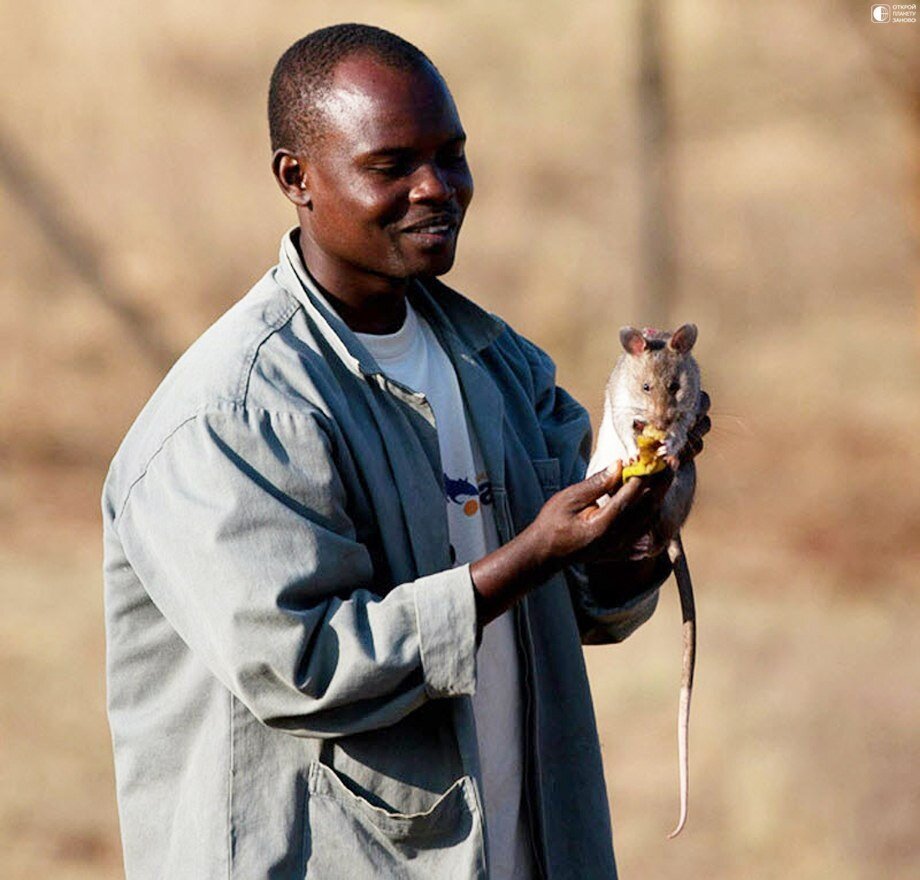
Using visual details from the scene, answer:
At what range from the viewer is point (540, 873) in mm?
2979

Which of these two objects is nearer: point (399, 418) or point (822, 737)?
point (399, 418)

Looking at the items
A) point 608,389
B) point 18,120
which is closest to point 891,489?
point 18,120

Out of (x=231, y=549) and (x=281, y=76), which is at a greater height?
(x=281, y=76)

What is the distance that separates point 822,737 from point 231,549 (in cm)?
455

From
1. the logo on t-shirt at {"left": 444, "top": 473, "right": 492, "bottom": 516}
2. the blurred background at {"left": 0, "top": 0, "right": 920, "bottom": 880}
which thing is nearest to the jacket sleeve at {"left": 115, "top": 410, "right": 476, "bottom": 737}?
the logo on t-shirt at {"left": 444, "top": 473, "right": 492, "bottom": 516}

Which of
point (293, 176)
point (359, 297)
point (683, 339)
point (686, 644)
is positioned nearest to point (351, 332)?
point (359, 297)

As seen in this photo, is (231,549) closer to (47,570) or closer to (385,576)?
(385,576)

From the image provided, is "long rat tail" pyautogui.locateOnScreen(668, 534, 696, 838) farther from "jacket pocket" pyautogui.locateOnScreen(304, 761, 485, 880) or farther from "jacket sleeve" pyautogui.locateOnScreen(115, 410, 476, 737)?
"jacket sleeve" pyautogui.locateOnScreen(115, 410, 476, 737)

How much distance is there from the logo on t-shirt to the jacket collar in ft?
0.72

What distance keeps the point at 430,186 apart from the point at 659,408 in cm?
56

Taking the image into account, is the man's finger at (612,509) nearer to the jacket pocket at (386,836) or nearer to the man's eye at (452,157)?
the jacket pocket at (386,836)

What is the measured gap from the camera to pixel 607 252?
827 cm

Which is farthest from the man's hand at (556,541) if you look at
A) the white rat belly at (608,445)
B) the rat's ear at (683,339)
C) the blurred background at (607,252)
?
the blurred background at (607,252)

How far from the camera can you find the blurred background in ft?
25.3
